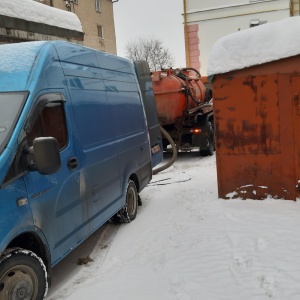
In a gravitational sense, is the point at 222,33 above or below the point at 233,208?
above

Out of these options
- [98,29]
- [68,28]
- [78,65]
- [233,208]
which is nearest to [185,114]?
[68,28]

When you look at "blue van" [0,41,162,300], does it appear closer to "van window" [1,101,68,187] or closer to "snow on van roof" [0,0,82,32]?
"van window" [1,101,68,187]

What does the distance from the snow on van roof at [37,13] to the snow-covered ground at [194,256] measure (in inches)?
243

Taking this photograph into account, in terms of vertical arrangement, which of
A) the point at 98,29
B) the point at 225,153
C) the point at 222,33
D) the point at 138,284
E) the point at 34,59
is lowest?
the point at 138,284

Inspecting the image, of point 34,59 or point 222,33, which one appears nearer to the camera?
point 34,59

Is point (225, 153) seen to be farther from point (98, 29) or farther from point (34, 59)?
point (98, 29)

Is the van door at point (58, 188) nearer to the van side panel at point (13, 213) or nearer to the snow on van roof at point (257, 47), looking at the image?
the van side panel at point (13, 213)

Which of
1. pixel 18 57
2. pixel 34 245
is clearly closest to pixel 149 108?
pixel 18 57

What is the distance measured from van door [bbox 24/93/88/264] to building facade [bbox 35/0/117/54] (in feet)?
92.1

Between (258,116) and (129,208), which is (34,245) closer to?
(129,208)

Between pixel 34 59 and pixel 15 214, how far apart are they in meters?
1.44

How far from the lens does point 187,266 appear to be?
4172mm

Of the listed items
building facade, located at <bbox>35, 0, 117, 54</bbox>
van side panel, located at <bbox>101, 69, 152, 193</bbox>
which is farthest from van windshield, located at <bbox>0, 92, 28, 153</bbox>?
building facade, located at <bbox>35, 0, 117, 54</bbox>

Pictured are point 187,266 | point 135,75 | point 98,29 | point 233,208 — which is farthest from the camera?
point 98,29
